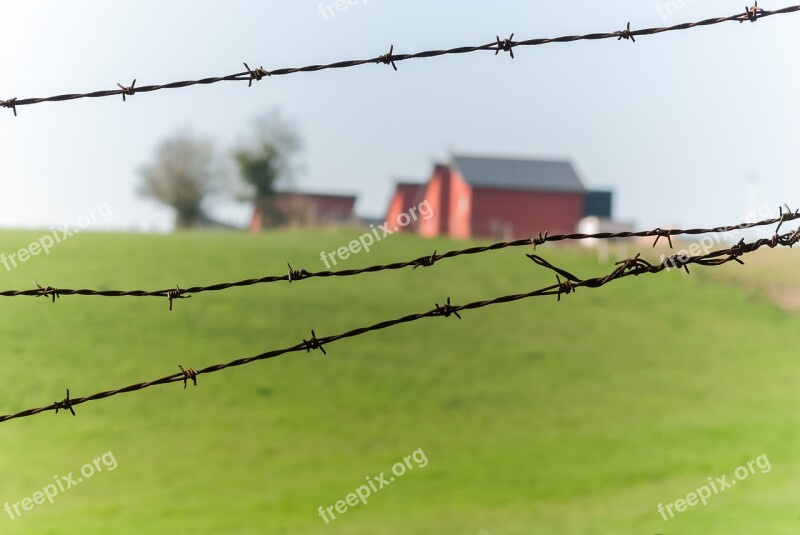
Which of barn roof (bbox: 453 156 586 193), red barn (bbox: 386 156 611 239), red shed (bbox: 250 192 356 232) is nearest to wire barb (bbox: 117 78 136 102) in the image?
red barn (bbox: 386 156 611 239)

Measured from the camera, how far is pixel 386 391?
71.0 feet

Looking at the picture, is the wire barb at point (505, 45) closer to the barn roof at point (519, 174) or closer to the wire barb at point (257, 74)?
the wire barb at point (257, 74)

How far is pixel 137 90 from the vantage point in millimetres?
3877

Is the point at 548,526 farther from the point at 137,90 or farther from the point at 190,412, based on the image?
the point at 137,90

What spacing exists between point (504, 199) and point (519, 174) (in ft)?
8.88

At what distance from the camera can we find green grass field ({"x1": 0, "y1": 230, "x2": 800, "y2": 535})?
16250 mm

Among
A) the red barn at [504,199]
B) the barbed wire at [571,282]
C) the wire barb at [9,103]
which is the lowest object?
the barbed wire at [571,282]

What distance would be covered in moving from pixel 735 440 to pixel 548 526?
7129mm

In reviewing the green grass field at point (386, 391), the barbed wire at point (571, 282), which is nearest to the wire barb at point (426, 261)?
the barbed wire at point (571, 282)

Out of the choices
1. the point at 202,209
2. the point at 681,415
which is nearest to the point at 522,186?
the point at 202,209

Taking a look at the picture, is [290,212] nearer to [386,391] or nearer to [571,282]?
[386,391]

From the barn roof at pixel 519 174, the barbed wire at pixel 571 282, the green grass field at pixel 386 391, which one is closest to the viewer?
the barbed wire at pixel 571 282

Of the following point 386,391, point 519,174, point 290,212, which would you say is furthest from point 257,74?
point 290,212

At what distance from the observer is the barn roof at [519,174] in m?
46.4
